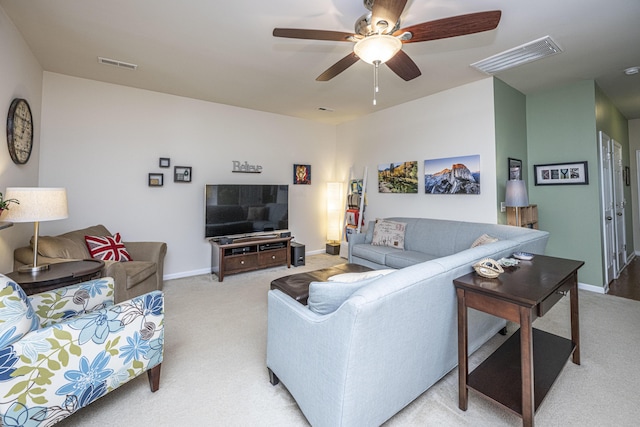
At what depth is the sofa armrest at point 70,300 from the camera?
1741mm

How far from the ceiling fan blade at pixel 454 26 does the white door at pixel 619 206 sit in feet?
13.5

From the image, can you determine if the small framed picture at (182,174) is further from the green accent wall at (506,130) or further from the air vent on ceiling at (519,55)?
the green accent wall at (506,130)

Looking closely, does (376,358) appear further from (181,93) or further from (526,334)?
(181,93)

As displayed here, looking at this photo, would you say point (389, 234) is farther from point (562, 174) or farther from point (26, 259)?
point (26, 259)

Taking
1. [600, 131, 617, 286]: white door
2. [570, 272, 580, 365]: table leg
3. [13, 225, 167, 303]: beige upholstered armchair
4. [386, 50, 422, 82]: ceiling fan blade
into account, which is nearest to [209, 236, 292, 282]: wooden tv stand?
[13, 225, 167, 303]: beige upholstered armchair

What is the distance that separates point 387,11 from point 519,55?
86.7 inches

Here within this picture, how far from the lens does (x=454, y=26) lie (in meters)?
1.84

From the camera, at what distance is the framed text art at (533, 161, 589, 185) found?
369 cm

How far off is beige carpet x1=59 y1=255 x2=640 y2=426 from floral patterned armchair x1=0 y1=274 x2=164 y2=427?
0.24 metres

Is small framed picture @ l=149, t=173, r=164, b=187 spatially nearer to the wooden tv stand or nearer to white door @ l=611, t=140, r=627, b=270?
the wooden tv stand

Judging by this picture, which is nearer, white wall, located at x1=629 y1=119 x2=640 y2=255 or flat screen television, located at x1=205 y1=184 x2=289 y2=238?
flat screen television, located at x1=205 y1=184 x2=289 y2=238

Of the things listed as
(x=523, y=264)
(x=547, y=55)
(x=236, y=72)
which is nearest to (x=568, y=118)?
(x=547, y=55)

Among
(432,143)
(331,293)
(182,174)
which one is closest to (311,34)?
(331,293)

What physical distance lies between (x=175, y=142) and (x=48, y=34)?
1759 mm
